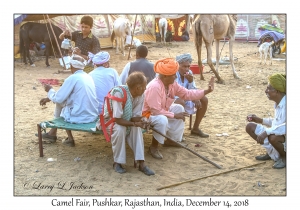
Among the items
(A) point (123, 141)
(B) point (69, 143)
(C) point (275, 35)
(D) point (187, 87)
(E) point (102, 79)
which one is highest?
(C) point (275, 35)

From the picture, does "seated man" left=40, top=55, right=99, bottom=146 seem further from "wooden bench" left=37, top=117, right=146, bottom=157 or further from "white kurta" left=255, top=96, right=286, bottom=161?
"white kurta" left=255, top=96, right=286, bottom=161

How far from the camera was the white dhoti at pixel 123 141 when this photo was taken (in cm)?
463

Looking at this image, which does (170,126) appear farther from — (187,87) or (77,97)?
(77,97)

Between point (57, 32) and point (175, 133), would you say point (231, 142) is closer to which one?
point (175, 133)

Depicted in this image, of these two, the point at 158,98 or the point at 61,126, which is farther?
the point at 61,126

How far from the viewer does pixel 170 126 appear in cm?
541

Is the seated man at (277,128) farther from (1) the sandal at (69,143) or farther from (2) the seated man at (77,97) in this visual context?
(1) the sandal at (69,143)

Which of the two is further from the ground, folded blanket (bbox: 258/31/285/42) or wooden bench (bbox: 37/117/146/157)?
folded blanket (bbox: 258/31/285/42)

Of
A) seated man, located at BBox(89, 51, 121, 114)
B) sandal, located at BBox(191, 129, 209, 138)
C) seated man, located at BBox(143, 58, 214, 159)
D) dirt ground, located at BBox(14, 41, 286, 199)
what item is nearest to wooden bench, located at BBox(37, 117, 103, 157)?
dirt ground, located at BBox(14, 41, 286, 199)

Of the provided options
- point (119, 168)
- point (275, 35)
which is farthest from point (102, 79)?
point (275, 35)

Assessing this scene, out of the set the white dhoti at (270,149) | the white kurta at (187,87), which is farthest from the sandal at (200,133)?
the white dhoti at (270,149)

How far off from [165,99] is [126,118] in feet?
2.55

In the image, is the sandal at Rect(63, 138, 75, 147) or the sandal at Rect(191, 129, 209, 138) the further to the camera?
the sandal at Rect(191, 129, 209, 138)

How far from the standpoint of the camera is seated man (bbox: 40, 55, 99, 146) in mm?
5324
